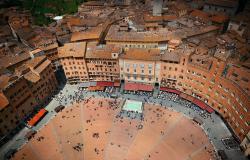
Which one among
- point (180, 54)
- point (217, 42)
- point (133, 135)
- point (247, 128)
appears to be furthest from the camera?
point (217, 42)

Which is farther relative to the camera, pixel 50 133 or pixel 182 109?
pixel 182 109

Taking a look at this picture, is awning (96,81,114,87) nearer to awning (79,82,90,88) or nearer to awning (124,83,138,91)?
awning (79,82,90,88)

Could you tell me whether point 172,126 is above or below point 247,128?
below

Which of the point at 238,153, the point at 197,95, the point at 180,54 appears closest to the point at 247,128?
the point at 238,153

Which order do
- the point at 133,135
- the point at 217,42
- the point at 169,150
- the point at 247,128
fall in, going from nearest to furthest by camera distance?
the point at 247,128 → the point at 169,150 → the point at 133,135 → the point at 217,42

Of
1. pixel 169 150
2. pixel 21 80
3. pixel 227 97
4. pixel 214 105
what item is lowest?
pixel 169 150

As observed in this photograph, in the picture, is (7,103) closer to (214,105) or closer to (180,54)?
(180,54)

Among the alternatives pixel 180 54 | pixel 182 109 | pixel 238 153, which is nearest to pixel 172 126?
pixel 182 109

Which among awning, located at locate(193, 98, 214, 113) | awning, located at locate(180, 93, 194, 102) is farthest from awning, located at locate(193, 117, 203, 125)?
awning, located at locate(180, 93, 194, 102)

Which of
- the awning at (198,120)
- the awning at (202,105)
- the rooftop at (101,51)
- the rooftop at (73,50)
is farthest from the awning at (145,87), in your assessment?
the rooftop at (73,50)
